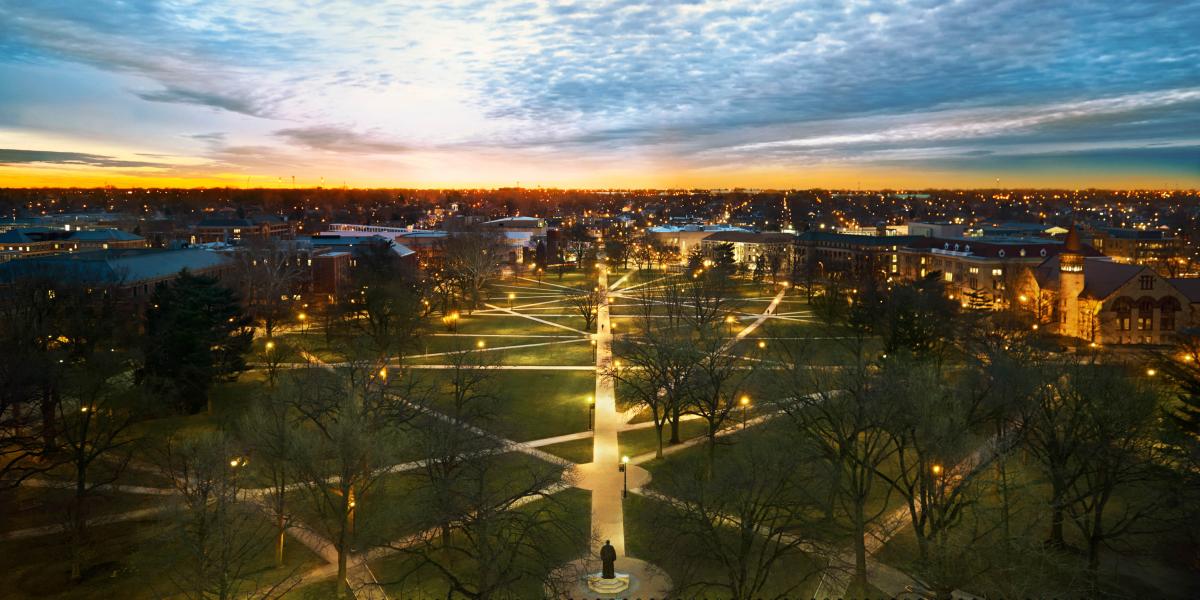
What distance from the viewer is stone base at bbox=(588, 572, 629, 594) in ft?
68.9

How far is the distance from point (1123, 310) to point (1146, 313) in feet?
6.28

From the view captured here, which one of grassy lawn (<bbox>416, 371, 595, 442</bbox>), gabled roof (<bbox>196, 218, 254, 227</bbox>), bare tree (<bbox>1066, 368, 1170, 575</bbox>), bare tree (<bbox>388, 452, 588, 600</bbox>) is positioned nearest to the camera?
bare tree (<bbox>388, 452, 588, 600</bbox>)

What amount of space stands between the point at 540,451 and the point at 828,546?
47.5ft

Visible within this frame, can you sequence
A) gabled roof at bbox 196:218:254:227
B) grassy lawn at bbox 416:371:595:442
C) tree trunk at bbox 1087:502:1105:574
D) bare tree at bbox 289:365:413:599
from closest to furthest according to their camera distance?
1. bare tree at bbox 289:365:413:599
2. tree trunk at bbox 1087:502:1105:574
3. grassy lawn at bbox 416:371:595:442
4. gabled roof at bbox 196:218:254:227

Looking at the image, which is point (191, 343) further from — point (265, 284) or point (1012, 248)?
point (1012, 248)

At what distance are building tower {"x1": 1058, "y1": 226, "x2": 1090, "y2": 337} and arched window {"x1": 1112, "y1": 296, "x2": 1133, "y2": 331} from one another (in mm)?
2351

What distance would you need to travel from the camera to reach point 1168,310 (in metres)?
59.1

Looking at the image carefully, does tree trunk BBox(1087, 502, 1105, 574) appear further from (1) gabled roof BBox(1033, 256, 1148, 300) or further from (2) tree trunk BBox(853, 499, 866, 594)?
(1) gabled roof BBox(1033, 256, 1148, 300)

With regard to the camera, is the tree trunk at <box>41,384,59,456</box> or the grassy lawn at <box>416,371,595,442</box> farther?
the grassy lawn at <box>416,371,595,442</box>

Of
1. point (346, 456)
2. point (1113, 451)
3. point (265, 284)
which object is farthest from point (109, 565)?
point (265, 284)

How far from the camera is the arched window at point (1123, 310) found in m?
59.1

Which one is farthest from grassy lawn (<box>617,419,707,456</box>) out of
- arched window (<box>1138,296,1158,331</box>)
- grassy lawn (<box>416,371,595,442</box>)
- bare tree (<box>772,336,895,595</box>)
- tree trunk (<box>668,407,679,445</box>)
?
arched window (<box>1138,296,1158,331</box>)

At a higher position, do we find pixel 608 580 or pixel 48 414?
pixel 48 414

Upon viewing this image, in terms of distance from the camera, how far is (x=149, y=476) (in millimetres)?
31062
